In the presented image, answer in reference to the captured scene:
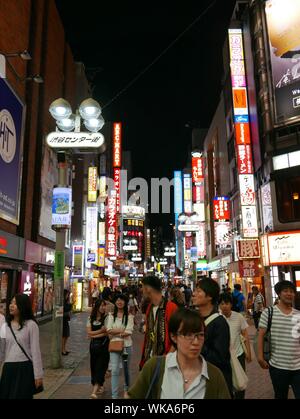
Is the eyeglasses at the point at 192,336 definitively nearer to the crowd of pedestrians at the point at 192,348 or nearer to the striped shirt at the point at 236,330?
the crowd of pedestrians at the point at 192,348

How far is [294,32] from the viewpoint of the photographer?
77.3 feet

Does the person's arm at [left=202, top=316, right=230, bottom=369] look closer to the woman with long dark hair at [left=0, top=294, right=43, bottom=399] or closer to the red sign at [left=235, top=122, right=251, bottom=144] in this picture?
the woman with long dark hair at [left=0, top=294, right=43, bottom=399]

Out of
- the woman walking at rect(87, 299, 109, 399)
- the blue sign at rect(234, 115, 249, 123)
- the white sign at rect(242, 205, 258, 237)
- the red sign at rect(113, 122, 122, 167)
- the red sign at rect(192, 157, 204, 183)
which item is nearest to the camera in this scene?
the woman walking at rect(87, 299, 109, 399)

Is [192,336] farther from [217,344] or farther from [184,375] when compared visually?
[217,344]

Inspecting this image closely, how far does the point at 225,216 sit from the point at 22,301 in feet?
103

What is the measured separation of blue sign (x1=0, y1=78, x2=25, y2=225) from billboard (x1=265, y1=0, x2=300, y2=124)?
14599mm

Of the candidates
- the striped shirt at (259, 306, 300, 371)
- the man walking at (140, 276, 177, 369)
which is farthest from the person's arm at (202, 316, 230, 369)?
the striped shirt at (259, 306, 300, 371)

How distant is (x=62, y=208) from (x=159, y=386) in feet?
32.2

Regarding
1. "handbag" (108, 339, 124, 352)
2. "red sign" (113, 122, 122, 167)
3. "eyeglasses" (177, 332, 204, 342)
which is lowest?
"handbag" (108, 339, 124, 352)

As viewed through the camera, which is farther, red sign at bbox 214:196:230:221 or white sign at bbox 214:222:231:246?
red sign at bbox 214:196:230:221

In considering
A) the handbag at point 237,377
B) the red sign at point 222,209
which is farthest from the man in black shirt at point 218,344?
the red sign at point 222,209

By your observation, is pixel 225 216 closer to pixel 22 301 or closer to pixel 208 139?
pixel 208 139

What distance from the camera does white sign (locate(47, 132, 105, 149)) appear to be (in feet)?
38.3
